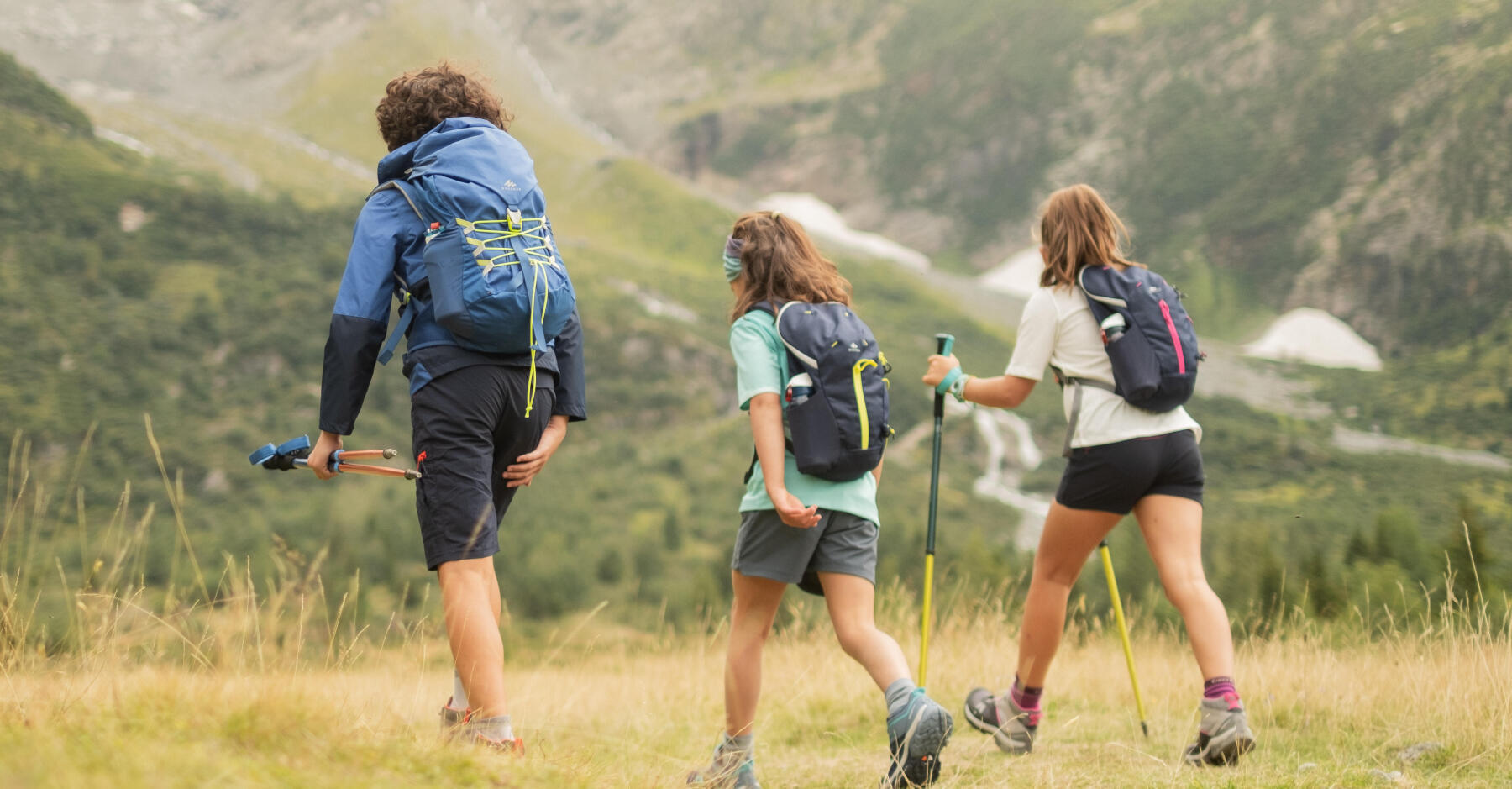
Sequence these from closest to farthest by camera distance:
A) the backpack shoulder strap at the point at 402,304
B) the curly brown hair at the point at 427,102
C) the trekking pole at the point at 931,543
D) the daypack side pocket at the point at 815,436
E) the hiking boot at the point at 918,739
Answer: the hiking boot at the point at 918,739 → the backpack shoulder strap at the point at 402,304 → the daypack side pocket at the point at 815,436 → the curly brown hair at the point at 427,102 → the trekking pole at the point at 931,543

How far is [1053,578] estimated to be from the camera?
427 centimetres

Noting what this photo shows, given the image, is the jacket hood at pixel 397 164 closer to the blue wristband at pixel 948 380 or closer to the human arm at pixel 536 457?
the human arm at pixel 536 457

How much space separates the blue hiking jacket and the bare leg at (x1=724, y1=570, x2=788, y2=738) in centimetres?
96

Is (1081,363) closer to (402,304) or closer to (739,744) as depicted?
(739,744)

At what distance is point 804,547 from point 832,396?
0.48m

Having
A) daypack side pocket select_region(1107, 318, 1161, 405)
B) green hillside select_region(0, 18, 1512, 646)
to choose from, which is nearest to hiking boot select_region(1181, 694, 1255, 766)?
daypack side pocket select_region(1107, 318, 1161, 405)

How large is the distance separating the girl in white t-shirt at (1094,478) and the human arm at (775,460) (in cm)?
81

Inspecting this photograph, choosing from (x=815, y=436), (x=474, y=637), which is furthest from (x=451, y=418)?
(x=815, y=436)

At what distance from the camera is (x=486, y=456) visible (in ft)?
11.1

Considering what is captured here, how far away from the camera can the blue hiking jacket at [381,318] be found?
330 cm

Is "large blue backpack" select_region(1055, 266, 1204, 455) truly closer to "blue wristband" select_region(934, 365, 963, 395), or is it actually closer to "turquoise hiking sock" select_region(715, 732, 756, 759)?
"blue wristband" select_region(934, 365, 963, 395)

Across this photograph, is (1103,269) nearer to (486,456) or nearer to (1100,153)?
(486,456)

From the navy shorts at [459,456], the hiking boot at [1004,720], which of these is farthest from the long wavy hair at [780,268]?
the hiking boot at [1004,720]

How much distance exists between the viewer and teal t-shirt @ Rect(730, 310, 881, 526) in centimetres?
359
